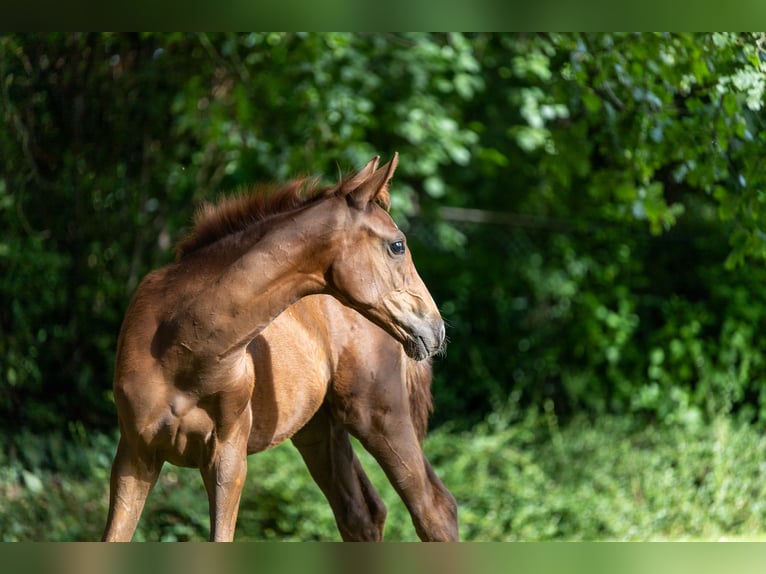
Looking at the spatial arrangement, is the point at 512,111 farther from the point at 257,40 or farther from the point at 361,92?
the point at 257,40

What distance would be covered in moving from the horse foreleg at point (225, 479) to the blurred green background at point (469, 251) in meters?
2.76

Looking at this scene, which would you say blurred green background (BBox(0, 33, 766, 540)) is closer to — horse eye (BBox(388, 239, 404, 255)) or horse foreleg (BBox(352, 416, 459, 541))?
horse foreleg (BBox(352, 416, 459, 541))

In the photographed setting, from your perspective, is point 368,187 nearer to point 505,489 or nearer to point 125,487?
point 125,487

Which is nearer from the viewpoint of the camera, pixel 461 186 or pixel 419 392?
pixel 419 392

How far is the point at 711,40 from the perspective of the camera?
480 cm

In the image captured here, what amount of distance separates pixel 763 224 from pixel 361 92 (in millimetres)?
4570

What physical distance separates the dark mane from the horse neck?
6.4 inches

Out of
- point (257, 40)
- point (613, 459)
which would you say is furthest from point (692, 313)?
point (257, 40)

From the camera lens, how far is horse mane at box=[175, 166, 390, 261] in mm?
3592

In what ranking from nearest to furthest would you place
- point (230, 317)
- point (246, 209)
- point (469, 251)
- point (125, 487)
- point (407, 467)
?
point (230, 317), point (125, 487), point (246, 209), point (407, 467), point (469, 251)

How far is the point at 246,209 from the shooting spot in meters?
3.61

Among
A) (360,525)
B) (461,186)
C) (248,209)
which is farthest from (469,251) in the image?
(248,209)

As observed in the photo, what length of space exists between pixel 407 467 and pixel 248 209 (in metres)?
1.33
